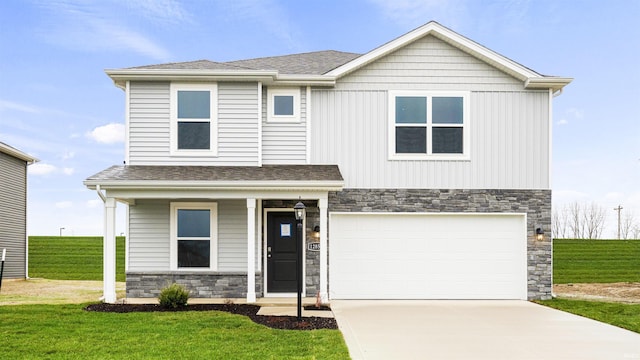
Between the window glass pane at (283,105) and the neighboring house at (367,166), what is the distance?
23 millimetres

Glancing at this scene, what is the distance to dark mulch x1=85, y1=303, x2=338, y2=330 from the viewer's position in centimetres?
880

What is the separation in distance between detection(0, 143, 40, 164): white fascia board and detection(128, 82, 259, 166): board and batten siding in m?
8.48

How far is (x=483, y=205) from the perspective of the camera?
41.3 ft

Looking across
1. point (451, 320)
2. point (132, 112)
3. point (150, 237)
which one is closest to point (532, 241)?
point (451, 320)

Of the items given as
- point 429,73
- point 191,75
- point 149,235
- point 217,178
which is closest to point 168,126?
point 191,75

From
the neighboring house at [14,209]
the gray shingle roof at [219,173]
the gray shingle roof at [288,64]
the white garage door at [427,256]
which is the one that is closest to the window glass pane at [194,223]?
the gray shingle roof at [219,173]

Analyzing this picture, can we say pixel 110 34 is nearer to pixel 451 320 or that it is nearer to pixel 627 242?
pixel 451 320

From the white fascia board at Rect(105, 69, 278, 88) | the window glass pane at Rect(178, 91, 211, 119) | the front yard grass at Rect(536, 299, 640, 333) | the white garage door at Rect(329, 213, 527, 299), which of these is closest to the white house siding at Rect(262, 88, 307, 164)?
the white fascia board at Rect(105, 69, 278, 88)

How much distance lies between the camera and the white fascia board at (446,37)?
1243 centimetres

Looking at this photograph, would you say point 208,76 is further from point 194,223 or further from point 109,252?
point 109,252

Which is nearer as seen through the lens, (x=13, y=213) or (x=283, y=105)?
(x=283, y=105)

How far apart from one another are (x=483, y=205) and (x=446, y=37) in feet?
13.1

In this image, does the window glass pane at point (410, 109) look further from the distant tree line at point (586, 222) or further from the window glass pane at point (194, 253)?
→ the distant tree line at point (586, 222)

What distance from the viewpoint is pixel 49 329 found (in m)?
8.57
